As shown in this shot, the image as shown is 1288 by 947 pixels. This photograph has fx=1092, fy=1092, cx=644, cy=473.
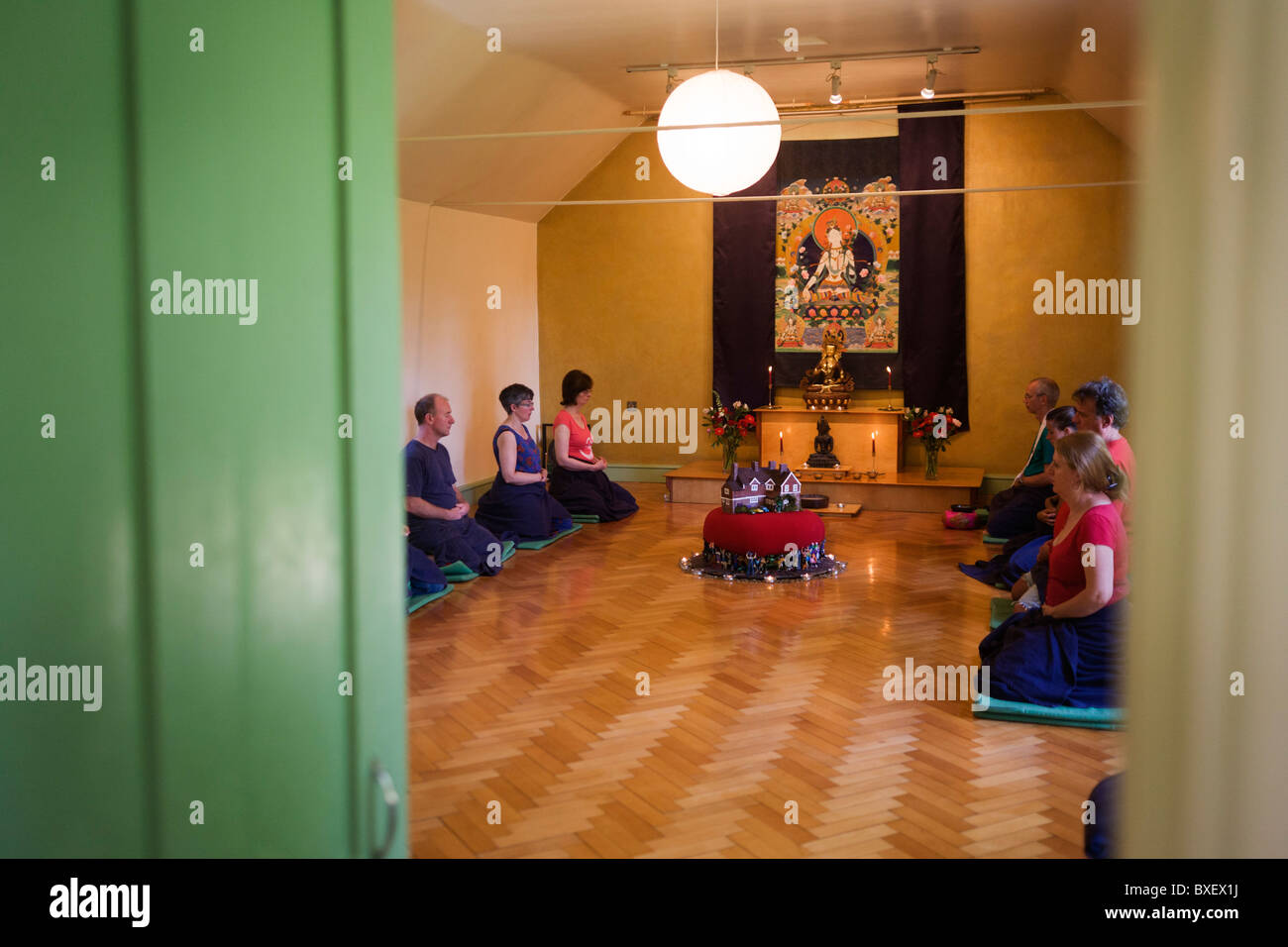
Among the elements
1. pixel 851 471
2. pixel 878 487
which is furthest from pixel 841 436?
pixel 878 487

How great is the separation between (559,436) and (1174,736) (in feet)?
25.7

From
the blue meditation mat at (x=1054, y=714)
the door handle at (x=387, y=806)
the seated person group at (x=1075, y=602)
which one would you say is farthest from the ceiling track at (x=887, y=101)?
the door handle at (x=387, y=806)

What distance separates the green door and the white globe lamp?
3.98 meters

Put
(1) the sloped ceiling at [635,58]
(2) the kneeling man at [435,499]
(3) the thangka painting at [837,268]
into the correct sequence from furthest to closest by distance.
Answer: (3) the thangka painting at [837,268] → (2) the kneeling man at [435,499] → (1) the sloped ceiling at [635,58]

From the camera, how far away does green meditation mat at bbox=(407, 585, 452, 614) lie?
628 centimetres

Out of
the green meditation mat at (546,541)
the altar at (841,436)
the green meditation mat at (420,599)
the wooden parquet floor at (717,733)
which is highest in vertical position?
the altar at (841,436)

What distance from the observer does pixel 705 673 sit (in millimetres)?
5145

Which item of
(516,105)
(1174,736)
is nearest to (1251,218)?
(1174,736)

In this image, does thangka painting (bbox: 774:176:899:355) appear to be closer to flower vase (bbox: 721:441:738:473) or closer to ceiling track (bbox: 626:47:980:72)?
flower vase (bbox: 721:441:738:473)

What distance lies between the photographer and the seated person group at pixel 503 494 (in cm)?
689

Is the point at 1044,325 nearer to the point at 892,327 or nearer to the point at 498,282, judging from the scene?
the point at 892,327

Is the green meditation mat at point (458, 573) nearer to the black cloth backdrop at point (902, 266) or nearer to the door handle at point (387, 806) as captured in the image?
the black cloth backdrop at point (902, 266)

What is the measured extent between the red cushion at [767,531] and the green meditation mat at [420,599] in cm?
186

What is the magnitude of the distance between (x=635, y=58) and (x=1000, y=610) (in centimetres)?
480
